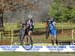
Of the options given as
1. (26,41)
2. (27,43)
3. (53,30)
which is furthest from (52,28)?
(27,43)

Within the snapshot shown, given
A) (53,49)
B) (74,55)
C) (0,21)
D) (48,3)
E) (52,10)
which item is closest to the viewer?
(74,55)

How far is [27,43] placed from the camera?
19703mm

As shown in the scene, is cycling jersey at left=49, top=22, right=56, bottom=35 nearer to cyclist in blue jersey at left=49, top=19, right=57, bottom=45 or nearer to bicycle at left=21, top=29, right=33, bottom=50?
cyclist in blue jersey at left=49, top=19, right=57, bottom=45

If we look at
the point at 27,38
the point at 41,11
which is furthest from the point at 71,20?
the point at 27,38

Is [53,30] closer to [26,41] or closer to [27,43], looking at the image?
[26,41]

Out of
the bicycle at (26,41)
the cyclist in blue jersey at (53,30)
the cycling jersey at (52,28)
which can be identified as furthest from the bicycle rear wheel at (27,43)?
the cycling jersey at (52,28)

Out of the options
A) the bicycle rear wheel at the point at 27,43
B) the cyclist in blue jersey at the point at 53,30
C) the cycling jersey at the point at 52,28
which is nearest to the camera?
the bicycle rear wheel at the point at 27,43

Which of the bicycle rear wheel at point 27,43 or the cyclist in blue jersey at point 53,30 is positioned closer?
the bicycle rear wheel at point 27,43

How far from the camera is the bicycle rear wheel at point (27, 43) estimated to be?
19.2 meters

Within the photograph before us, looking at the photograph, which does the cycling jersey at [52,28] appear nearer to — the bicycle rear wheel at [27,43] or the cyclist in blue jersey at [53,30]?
the cyclist in blue jersey at [53,30]

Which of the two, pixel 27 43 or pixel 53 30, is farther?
pixel 53 30

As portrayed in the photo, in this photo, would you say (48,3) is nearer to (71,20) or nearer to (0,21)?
(71,20)

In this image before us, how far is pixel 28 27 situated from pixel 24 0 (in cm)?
1837

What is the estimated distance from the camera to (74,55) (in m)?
17.5
